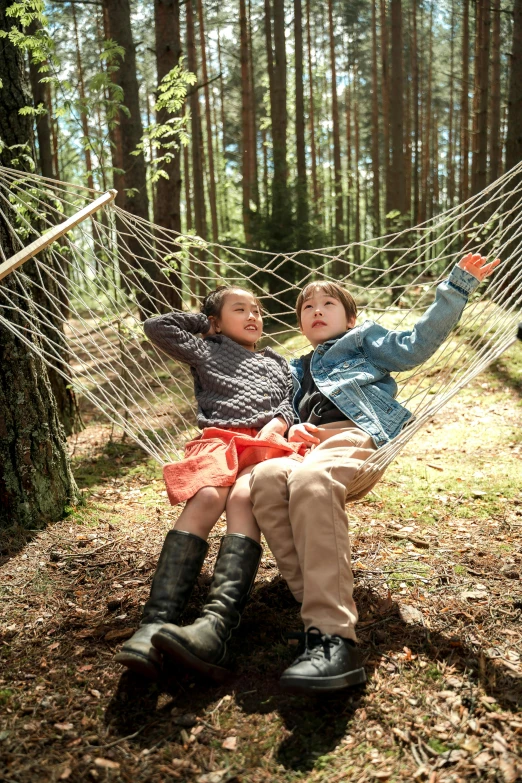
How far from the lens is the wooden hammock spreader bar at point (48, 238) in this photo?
1696 mm

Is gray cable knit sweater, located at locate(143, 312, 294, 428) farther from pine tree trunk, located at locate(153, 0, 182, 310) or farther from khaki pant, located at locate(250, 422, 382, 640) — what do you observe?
pine tree trunk, located at locate(153, 0, 182, 310)

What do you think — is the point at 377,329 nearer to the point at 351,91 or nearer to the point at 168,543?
the point at 168,543

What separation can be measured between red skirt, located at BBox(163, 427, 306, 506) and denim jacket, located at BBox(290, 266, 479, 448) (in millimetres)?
196

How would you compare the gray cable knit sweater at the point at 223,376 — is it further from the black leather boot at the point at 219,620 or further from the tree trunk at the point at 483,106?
the tree trunk at the point at 483,106

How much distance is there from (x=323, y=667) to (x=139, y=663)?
1.26 feet

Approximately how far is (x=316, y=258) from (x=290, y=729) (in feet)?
16.8

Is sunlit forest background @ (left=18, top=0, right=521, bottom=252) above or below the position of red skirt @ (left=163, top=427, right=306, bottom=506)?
above

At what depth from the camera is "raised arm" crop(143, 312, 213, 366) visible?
1922mm

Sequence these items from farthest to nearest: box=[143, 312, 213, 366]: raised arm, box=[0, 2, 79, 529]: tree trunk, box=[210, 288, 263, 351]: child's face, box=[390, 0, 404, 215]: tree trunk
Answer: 1. box=[390, 0, 404, 215]: tree trunk
2. box=[0, 2, 79, 529]: tree trunk
3. box=[210, 288, 263, 351]: child's face
4. box=[143, 312, 213, 366]: raised arm

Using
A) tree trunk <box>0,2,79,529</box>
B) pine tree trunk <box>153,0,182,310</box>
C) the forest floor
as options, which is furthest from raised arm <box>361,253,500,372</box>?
pine tree trunk <box>153,0,182,310</box>

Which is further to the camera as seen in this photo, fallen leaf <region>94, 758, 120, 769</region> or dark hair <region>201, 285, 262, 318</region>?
dark hair <region>201, 285, 262, 318</region>

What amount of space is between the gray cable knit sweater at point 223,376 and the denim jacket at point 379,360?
105 mm

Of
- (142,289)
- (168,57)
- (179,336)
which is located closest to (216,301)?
(179,336)

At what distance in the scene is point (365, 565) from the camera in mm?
2037
